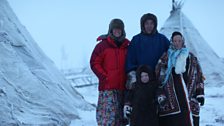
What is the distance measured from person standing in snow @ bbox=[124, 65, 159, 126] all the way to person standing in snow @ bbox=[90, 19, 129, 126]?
243 mm

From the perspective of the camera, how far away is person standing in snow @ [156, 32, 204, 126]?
287 centimetres

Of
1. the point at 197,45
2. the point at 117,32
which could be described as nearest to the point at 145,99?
the point at 117,32

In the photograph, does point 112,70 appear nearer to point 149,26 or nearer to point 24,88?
point 149,26

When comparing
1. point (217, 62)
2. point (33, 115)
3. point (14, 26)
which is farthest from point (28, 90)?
point (217, 62)

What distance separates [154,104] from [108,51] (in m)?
0.64

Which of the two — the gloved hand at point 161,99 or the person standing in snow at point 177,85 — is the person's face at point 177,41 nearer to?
the person standing in snow at point 177,85

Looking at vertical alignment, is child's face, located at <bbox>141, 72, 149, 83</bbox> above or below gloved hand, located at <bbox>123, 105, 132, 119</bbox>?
above

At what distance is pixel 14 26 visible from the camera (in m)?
6.00

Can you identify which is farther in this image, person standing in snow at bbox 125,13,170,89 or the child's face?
person standing in snow at bbox 125,13,170,89

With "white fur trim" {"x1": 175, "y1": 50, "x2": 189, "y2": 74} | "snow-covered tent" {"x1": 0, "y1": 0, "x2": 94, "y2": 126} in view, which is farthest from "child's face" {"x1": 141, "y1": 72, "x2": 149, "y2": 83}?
"snow-covered tent" {"x1": 0, "y1": 0, "x2": 94, "y2": 126}

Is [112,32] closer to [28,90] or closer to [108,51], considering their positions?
[108,51]

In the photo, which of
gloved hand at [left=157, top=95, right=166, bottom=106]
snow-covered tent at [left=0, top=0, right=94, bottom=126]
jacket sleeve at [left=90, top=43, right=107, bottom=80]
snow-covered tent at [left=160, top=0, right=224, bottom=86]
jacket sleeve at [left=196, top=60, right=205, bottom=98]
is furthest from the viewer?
snow-covered tent at [left=160, top=0, right=224, bottom=86]

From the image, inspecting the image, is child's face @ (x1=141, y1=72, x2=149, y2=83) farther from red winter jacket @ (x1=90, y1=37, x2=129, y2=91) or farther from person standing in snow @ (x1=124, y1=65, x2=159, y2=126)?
red winter jacket @ (x1=90, y1=37, x2=129, y2=91)

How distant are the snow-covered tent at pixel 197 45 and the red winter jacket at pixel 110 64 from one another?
819 centimetres
